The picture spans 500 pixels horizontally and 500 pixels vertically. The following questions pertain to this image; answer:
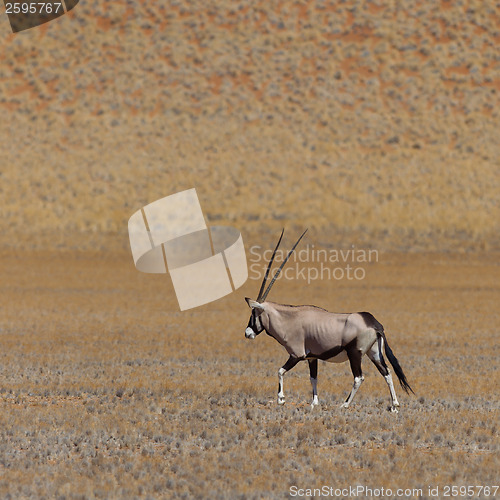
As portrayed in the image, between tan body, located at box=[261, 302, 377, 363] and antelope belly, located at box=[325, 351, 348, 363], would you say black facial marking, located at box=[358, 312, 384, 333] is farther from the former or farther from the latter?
antelope belly, located at box=[325, 351, 348, 363]

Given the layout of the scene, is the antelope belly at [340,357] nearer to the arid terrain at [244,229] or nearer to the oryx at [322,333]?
the oryx at [322,333]

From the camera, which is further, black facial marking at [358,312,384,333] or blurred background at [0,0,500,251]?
blurred background at [0,0,500,251]

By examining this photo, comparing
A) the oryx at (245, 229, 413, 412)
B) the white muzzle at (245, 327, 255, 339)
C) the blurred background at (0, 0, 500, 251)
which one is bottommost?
the blurred background at (0, 0, 500, 251)

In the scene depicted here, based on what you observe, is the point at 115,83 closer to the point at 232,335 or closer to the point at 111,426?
the point at 232,335

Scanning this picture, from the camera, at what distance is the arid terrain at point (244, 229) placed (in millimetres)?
11266

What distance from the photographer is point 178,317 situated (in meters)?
30.2

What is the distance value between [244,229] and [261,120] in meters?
16.0

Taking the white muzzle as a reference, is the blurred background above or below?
below

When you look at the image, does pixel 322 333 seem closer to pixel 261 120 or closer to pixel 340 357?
pixel 340 357

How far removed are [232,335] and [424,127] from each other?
1657 inches

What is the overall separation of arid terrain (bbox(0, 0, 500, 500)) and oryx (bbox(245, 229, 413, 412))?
3.29 feet

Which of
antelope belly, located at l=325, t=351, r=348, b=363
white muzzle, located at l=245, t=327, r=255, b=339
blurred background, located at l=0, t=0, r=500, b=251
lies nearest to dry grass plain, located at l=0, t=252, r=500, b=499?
antelope belly, located at l=325, t=351, r=348, b=363

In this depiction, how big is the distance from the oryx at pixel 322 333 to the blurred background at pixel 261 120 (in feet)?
121

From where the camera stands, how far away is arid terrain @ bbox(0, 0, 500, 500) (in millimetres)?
11266
